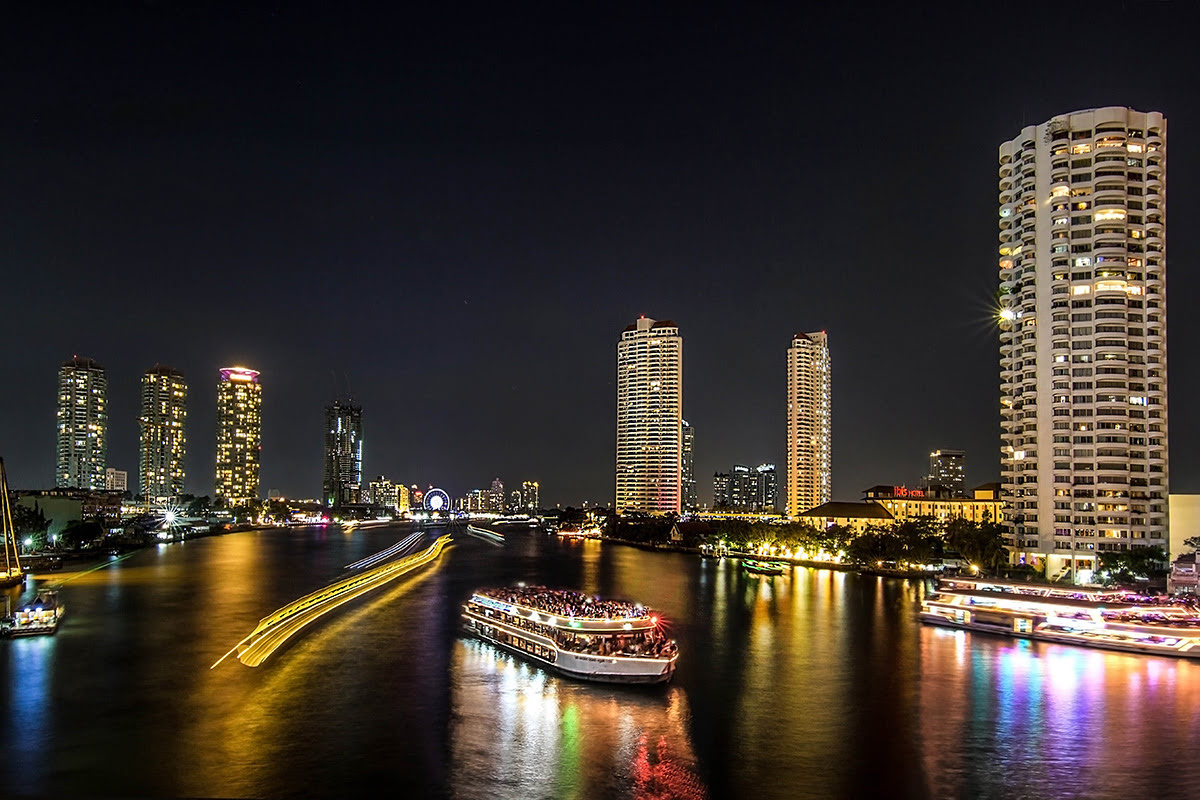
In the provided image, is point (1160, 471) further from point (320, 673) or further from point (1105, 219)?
point (320, 673)

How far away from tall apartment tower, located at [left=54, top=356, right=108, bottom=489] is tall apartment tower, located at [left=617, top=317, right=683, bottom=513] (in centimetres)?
6936

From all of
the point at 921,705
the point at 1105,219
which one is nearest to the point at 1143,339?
the point at 1105,219

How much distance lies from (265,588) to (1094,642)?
78.3ft

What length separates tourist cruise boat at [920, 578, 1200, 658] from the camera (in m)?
19.1

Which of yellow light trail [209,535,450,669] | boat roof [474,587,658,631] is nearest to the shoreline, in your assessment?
yellow light trail [209,535,450,669]

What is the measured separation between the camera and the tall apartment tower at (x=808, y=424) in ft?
266

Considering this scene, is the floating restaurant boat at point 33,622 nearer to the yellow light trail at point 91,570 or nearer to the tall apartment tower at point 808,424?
the yellow light trail at point 91,570

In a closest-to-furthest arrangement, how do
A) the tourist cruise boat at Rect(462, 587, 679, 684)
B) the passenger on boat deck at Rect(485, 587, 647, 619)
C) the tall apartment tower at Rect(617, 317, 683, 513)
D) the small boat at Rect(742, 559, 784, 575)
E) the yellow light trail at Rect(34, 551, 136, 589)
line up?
1. the tourist cruise boat at Rect(462, 587, 679, 684)
2. the passenger on boat deck at Rect(485, 587, 647, 619)
3. the yellow light trail at Rect(34, 551, 136, 589)
4. the small boat at Rect(742, 559, 784, 575)
5. the tall apartment tower at Rect(617, 317, 683, 513)

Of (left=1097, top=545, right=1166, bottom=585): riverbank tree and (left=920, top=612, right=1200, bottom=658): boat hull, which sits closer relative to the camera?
(left=920, top=612, right=1200, bottom=658): boat hull

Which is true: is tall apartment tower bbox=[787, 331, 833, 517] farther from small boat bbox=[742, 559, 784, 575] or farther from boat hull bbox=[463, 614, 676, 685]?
boat hull bbox=[463, 614, 676, 685]

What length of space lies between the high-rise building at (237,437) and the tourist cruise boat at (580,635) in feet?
355

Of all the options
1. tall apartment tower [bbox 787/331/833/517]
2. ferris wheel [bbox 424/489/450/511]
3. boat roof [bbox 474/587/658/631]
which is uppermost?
tall apartment tower [bbox 787/331/833/517]

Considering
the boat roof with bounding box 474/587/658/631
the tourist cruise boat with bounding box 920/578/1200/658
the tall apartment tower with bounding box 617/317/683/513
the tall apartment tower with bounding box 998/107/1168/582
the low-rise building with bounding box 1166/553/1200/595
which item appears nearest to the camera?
the boat roof with bounding box 474/587/658/631

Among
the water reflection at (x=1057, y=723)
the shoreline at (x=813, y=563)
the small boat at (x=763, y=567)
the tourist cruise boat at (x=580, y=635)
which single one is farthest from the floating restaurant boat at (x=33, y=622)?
the shoreline at (x=813, y=563)
